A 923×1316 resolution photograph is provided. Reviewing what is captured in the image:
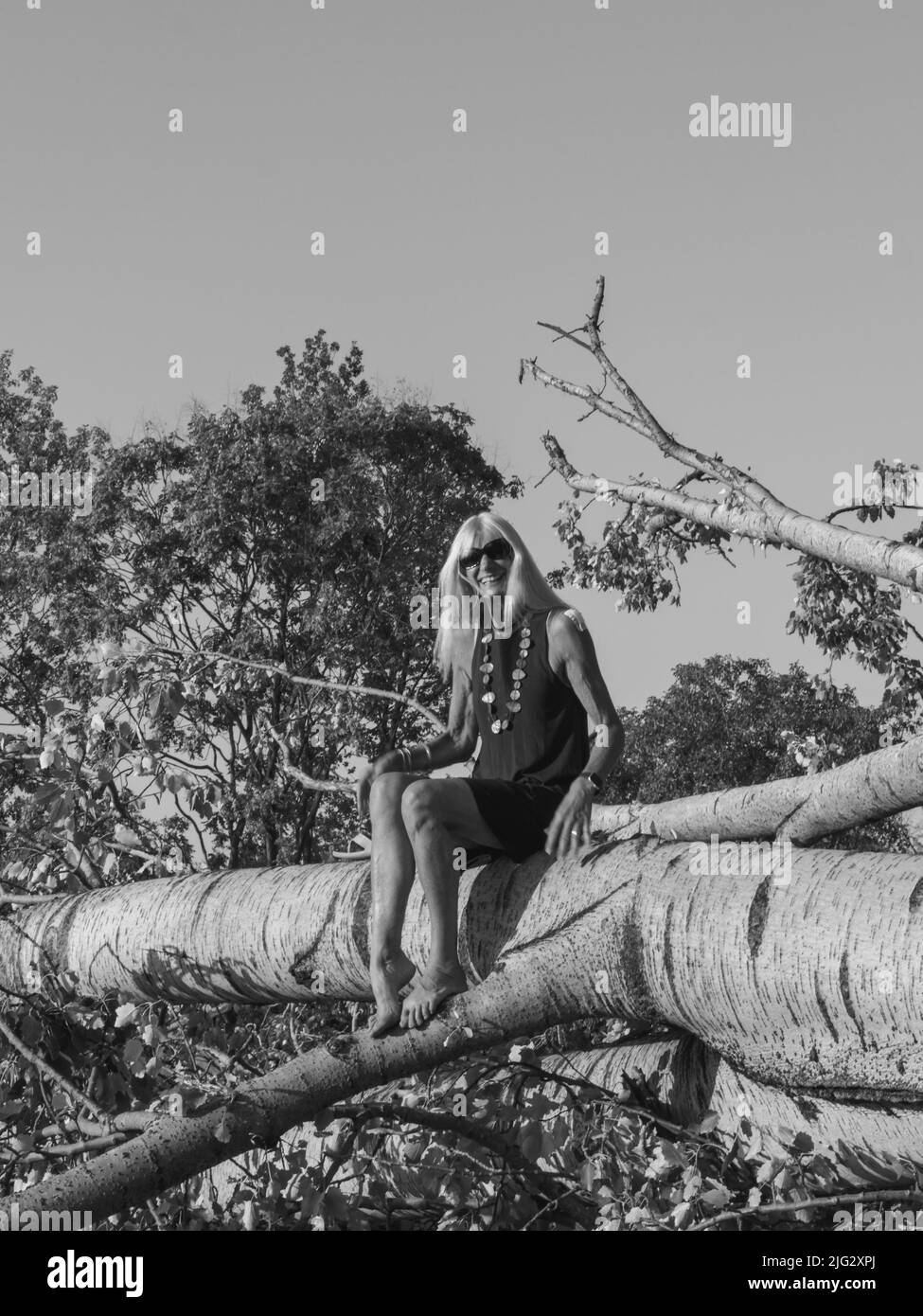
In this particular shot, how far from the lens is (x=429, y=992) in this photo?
367 centimetres

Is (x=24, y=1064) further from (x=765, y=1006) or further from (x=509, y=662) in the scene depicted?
(x=765, y=1006)

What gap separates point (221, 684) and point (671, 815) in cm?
218

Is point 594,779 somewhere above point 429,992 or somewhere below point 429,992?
above

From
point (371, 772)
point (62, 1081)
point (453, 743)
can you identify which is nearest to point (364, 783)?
→ point (371, 772)

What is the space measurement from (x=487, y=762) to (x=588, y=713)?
35 cm

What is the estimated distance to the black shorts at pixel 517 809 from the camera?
3.92 meters

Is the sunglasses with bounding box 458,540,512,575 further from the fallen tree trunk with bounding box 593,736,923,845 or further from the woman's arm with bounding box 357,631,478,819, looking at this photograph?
the fallen tree trunk with bounding box 593,736,923,845

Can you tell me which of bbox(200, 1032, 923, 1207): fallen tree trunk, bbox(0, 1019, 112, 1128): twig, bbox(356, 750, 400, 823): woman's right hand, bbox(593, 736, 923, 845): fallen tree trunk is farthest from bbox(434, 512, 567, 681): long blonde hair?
bbox(0, 1019, 112, 1128): twig

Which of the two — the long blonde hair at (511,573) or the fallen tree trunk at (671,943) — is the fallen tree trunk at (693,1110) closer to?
the fallen tree trunk at (671,943)

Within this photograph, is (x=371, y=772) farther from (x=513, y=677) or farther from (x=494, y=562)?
(x=494, y=562)

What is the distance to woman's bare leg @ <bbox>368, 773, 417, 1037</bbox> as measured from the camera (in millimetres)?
3824

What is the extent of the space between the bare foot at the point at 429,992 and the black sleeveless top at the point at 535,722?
2.02ft
